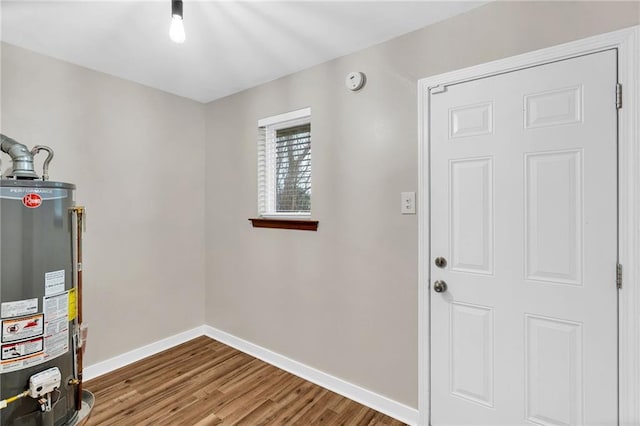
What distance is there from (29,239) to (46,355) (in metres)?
0.48

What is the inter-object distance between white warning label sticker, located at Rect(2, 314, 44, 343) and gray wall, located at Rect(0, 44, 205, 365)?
129 centimetres

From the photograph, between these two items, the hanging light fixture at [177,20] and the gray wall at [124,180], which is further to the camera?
the gray wall at [124,180]

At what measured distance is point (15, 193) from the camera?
116 cm

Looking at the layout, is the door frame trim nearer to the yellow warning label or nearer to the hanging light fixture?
the hanging light fixture

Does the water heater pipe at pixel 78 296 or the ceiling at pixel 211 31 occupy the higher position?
the ceiling at pixel 211 31

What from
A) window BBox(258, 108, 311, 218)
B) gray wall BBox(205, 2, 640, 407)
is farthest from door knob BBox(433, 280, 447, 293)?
window BBox(258, 108, 311, 218)

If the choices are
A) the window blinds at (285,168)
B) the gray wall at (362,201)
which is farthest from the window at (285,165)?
the gray wall at (362,201)

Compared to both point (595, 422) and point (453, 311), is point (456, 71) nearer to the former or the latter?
point (453, 311)

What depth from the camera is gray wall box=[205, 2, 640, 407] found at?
1.59m

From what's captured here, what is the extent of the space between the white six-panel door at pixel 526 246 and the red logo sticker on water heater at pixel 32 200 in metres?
1.87

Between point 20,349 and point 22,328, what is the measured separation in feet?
0.26

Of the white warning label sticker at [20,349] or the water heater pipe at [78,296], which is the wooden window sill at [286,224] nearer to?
the water heater pipe at [78,296]

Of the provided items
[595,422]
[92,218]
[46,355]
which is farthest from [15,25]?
[595,422]

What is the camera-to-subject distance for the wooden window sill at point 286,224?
2.29 m
